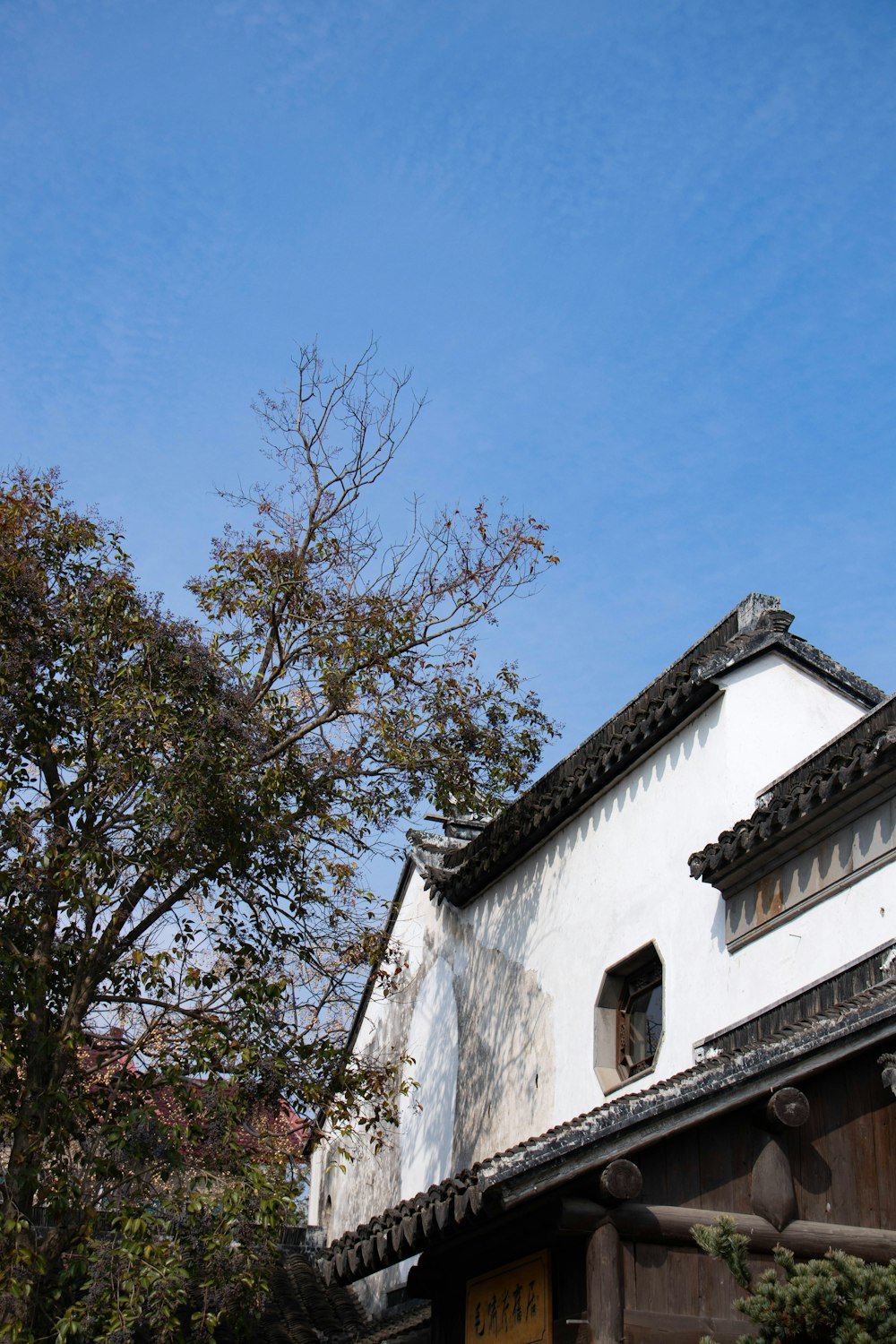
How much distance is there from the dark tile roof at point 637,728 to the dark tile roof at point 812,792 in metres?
1.27

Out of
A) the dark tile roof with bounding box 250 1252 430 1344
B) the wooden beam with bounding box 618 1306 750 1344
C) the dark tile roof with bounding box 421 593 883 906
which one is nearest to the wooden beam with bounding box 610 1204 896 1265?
the wooden beam with bounding box 618 1306 750 1344

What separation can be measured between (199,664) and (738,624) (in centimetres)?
424

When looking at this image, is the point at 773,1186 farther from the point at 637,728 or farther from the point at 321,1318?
the point at 321,1318

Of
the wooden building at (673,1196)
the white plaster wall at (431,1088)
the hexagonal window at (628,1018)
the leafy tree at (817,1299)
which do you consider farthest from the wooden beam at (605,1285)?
the white plaster wall at (431,1088)

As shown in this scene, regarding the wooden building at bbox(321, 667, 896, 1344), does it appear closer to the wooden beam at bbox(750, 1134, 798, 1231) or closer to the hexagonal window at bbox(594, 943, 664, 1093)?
the wooden beam at bbox(750, 1134, 798, 1231)

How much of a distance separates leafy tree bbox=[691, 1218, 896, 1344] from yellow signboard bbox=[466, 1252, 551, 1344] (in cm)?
123

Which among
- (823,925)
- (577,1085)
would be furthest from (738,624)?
(577,1085)

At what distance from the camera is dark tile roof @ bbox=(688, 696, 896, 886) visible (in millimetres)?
8492

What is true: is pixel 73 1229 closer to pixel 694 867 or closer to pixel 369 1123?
pixel 369 1123

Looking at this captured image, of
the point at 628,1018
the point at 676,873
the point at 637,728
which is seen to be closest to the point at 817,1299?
the point at 676,873

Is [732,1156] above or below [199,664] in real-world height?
below

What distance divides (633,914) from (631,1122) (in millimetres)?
4707

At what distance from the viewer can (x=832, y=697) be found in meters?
10.8

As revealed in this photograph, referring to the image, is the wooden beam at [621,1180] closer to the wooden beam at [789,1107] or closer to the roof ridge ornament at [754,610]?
the wooden beam at [789,1107]
